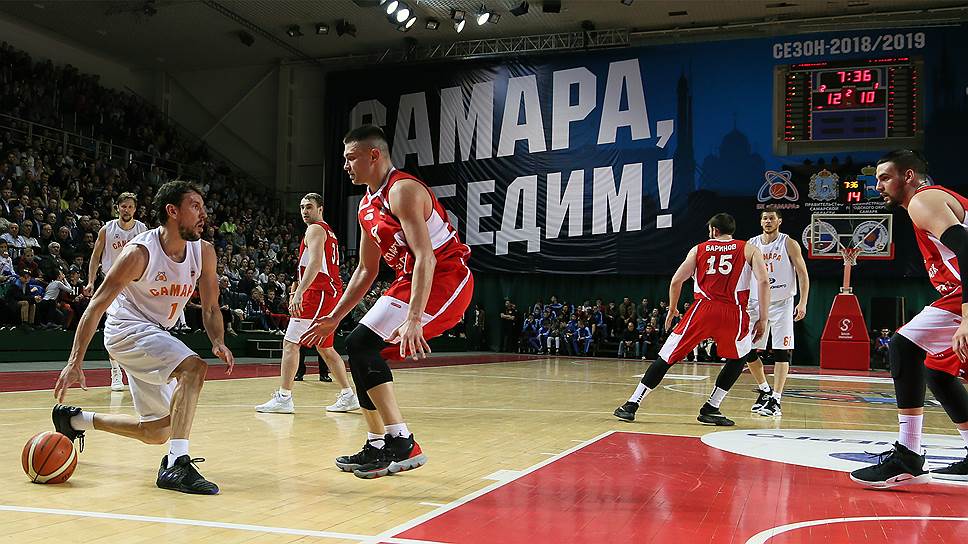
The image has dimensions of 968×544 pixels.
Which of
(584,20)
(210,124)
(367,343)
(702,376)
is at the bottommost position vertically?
(702,376)

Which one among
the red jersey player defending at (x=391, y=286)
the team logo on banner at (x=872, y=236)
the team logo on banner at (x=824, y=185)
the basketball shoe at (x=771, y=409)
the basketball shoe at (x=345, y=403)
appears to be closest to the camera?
the red jersey player defending at (x=391, y=286)

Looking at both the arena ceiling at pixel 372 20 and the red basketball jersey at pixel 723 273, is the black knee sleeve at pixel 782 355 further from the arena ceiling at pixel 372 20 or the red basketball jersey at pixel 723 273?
the arena ceiling at pixel 372 20

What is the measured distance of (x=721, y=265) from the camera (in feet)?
23.4

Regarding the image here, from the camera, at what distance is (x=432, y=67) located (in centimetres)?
2381

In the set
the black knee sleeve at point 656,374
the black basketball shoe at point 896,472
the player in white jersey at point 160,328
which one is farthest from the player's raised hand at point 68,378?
the black knee sleeve at point 656,374

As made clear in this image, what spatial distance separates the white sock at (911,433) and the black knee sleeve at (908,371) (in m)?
0.07

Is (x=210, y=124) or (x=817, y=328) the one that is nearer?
(x=817, y=328)

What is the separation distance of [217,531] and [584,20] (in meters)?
20.2

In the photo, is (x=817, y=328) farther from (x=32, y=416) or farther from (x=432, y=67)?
(x=32, y=416)

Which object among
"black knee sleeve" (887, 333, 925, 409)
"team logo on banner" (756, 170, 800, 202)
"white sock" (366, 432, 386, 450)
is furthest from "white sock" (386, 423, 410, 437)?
"team logo on banner" (756, 170, 800, 202)

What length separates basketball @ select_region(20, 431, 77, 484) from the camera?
384cm

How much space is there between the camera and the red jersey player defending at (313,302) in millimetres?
7176

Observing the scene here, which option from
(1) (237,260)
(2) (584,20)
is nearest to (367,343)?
(1) (237,260)

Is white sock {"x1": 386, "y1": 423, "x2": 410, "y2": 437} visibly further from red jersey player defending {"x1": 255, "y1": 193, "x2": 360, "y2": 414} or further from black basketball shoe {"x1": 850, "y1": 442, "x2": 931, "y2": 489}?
red jersey player defending {"x1": 255, "y1": 193, "x2": 360, "y2": 414}
